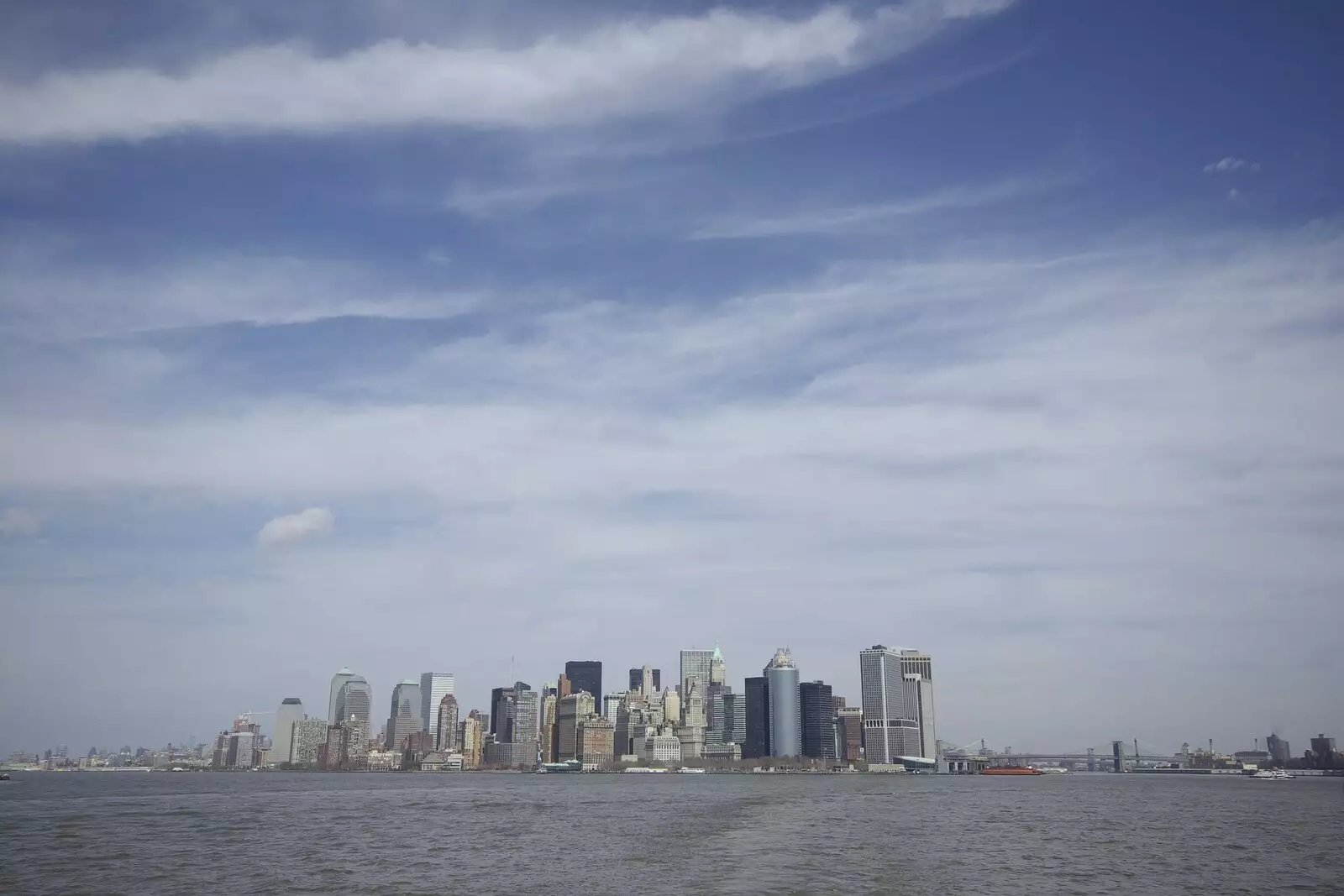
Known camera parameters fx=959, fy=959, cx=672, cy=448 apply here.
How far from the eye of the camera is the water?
1970 inches

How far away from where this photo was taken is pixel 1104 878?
5419 centimetres

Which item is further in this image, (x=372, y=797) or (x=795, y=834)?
(x=372, y=797)

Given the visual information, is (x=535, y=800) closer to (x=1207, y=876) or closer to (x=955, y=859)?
(x=955, y=859)

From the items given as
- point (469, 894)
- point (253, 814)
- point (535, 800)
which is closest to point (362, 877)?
point (469, 894)

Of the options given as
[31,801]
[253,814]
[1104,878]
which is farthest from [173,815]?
[1104,878]

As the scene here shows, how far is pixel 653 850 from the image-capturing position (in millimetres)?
66188

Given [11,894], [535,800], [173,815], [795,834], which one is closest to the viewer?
[11,894]

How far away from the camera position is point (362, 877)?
51.5 meters

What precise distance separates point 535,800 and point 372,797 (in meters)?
26.0

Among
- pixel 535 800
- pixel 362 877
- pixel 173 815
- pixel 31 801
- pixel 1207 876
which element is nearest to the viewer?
pixel 362 877

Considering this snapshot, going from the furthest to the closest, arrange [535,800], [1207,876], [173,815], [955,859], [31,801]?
1. [535,800]
2. [31,801]
3. [173,815]
4. [955,859]
5. [1207,876]

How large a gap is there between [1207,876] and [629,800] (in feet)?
327

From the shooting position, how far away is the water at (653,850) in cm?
5003

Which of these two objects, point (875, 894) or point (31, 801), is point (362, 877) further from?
point (31, 801)
